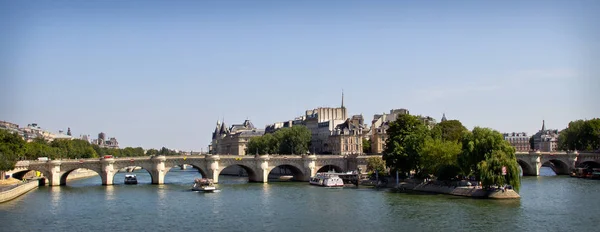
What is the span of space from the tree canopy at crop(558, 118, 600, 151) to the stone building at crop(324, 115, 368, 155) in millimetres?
37431

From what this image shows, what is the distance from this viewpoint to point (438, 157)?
2719 inches

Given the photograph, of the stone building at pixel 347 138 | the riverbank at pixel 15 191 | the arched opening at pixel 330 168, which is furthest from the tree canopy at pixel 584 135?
the riverbank at pixel 15 191

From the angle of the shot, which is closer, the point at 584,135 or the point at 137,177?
the point at 584,135

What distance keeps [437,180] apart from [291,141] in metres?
54.5

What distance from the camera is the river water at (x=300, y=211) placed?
45.0 metres

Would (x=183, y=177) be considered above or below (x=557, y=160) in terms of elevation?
below

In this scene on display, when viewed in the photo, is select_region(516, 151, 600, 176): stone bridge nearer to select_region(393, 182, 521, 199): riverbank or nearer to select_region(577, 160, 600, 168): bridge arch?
select_region(577, 160, 600, 168): bridge arch

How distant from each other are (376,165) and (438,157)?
20.1m

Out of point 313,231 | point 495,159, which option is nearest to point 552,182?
point 495,159

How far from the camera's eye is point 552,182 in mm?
82938

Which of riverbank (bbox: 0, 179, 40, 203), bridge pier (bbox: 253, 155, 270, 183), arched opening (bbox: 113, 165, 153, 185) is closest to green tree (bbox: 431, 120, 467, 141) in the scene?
bridge pier (bbox: 253, 155, 270, 183)

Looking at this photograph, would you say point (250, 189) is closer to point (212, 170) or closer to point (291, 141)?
point (212, 170)

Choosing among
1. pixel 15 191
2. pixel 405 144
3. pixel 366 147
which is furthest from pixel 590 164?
pixel 15 191

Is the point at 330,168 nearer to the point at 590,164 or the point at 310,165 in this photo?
the point at 310,165
